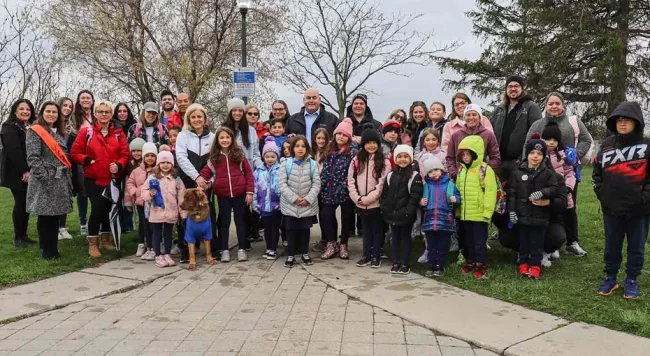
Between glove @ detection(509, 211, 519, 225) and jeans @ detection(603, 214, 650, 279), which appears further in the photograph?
glove @ detection(509, 211, 519, 225)

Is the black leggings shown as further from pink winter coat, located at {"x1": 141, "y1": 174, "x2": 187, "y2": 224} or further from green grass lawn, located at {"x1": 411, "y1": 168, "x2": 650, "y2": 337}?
green grass lawn, located at {"x1": 411, "y1": 168, "x2": 650, "y2": 337}

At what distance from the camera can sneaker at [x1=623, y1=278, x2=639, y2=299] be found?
4.79 meters

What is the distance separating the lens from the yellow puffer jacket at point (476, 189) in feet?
18.3

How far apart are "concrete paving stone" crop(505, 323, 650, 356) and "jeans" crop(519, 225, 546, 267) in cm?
155

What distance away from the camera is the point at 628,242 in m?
4.95

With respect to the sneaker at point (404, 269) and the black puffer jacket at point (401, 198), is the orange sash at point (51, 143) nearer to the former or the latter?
the black puffer jacket at point (401, 198)

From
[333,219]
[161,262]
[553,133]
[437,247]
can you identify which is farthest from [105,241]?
[553,133]

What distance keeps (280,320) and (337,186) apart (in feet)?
8.26

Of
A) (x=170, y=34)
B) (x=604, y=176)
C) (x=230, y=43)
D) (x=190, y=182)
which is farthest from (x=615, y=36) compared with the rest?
(x=190, y=182)

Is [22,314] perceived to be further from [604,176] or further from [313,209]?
[604,176]

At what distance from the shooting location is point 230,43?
16812 mm

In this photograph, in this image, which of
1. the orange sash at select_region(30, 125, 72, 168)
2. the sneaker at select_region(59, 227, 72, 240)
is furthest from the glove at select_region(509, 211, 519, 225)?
the sneaker at select_region(59, 227, 72, 240)

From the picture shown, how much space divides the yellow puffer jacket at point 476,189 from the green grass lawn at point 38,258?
14.9 ft

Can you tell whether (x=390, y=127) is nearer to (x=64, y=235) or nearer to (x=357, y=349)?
(x=357, y=349)
